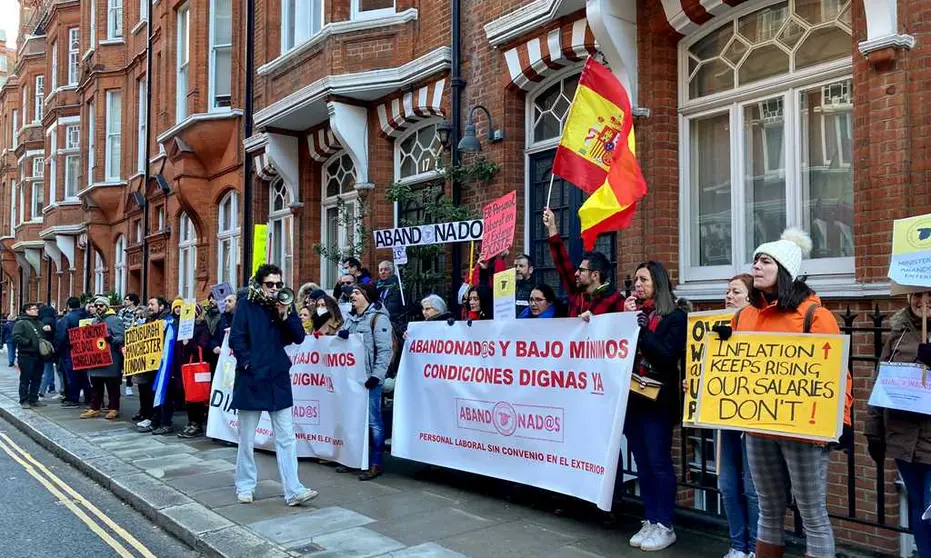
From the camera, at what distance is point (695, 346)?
500cm

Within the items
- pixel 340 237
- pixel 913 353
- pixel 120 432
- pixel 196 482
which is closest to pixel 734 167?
pixel 913 353

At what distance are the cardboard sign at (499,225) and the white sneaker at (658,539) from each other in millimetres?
3090

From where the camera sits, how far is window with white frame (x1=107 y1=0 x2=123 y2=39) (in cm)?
2482

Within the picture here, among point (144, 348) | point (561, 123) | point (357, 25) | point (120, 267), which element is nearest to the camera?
point (561, 123)

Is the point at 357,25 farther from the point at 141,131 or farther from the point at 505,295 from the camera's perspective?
the point at 141,131

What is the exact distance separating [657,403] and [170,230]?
1736 centimetres

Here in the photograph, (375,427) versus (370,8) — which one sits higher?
(370,8)

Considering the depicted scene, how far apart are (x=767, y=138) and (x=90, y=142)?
24.7 m

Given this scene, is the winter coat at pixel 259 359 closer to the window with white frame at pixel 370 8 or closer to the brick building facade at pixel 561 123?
the brick building facade at pixel 561 123

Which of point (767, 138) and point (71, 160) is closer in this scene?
point (767, 138)

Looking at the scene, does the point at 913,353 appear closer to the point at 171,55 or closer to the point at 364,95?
the point at 364,95

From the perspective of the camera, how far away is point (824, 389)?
3957 mm

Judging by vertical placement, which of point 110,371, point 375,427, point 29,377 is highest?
point 110,371

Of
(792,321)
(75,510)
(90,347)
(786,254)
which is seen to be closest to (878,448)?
(792,321)
